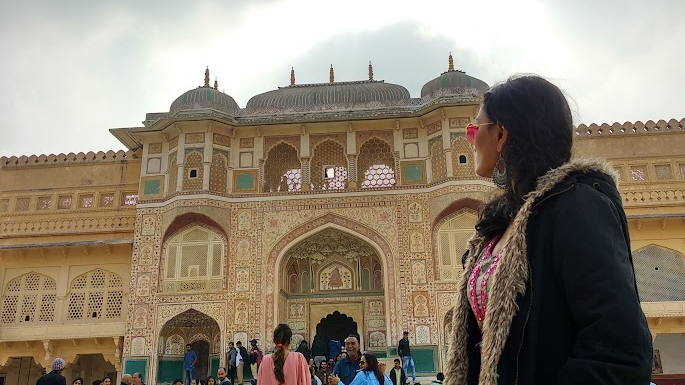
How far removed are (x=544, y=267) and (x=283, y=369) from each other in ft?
9.91

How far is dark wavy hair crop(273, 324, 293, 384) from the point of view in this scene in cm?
395

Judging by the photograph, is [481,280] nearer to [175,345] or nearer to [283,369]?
[283,369]

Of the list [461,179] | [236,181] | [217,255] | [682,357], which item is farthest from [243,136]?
[682,357]

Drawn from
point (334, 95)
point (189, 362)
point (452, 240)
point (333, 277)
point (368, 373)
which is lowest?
point (368, 373)

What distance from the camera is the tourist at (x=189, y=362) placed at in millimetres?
14539

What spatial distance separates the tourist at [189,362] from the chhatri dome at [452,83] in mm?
9055

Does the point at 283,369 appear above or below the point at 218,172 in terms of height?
below

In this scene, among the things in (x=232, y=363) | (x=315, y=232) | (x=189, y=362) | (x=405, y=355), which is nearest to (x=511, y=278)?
(x=405, y=355)

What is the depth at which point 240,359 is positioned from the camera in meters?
14.0

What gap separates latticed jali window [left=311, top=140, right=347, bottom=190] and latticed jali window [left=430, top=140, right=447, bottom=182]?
2.35 m

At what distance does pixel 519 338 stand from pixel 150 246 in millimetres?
15296

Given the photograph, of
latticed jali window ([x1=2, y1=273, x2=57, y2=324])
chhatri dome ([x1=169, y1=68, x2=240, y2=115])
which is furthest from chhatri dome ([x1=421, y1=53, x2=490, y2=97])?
latticed jali window ([x1=2, y1=273, x2=57, y2=324])

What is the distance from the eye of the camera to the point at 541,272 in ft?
4.01

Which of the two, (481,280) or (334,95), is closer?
(481,280)
